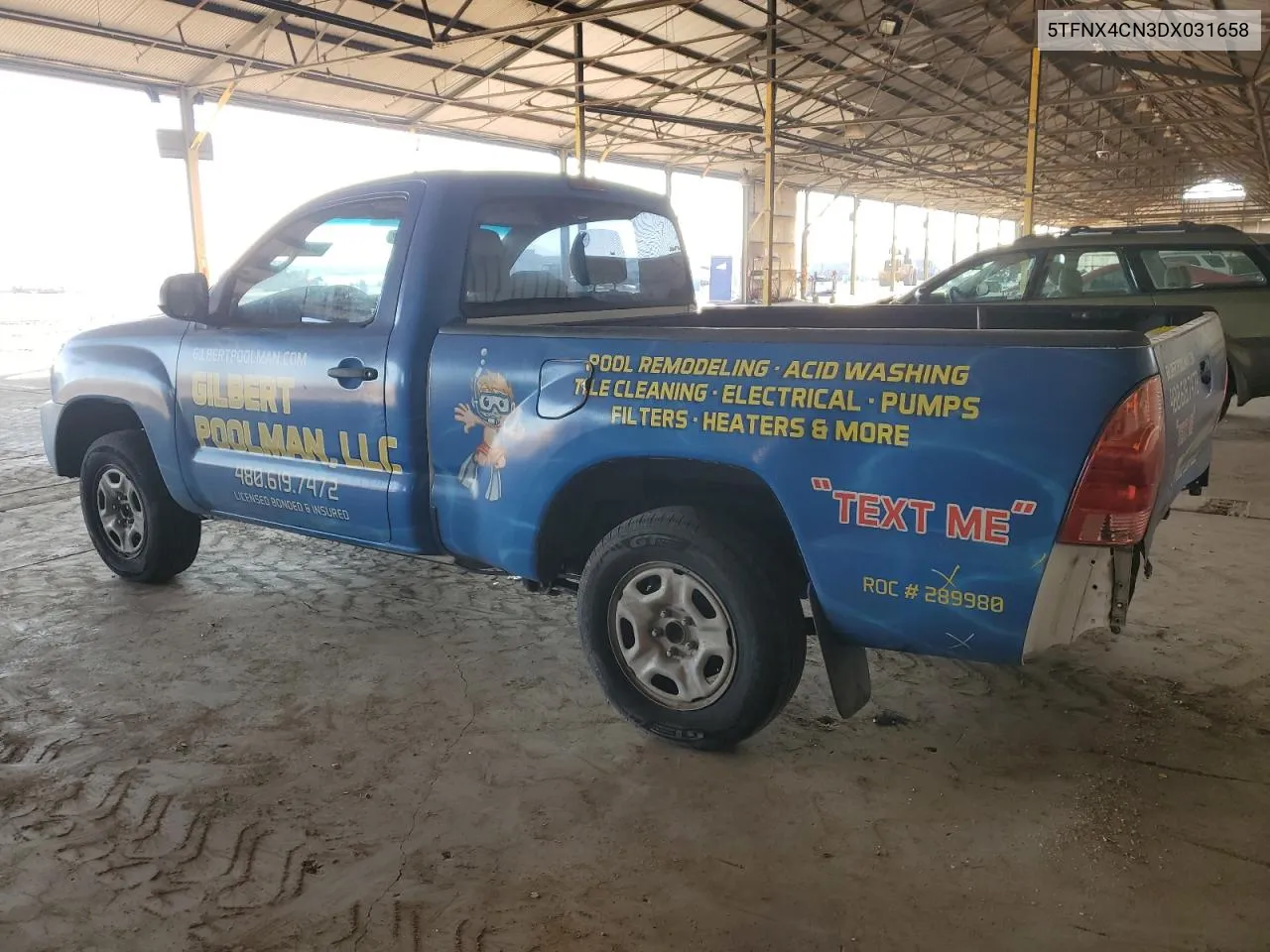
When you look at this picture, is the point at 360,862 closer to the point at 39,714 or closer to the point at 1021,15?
the point at 39,714

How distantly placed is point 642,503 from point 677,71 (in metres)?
14.3

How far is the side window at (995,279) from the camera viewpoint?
827cm

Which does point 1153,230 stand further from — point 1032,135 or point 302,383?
point 302,383

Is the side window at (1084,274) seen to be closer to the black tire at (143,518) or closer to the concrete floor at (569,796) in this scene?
the concrete floor at (569,796)

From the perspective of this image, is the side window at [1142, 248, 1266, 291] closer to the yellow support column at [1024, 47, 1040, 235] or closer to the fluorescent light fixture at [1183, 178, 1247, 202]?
the yellow support column at [1024, 47, 1040, 235]

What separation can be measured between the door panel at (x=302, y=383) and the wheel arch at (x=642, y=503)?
684 millimetres

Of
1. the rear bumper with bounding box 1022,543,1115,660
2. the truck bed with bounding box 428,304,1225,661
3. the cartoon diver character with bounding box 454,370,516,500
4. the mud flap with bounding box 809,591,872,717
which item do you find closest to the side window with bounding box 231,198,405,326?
the truck bed with bounding box 428,304,1225,661

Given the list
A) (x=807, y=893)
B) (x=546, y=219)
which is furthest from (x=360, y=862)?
(x=546, y=219)

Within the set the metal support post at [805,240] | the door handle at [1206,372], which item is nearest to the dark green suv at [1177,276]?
the door handle at [1206,372]

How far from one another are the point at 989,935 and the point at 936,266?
55.8m

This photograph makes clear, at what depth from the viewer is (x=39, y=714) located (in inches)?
128

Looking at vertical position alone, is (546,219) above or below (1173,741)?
above

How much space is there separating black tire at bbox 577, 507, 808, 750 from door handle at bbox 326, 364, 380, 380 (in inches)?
41.8

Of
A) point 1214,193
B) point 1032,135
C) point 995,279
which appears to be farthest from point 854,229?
point 995,279
